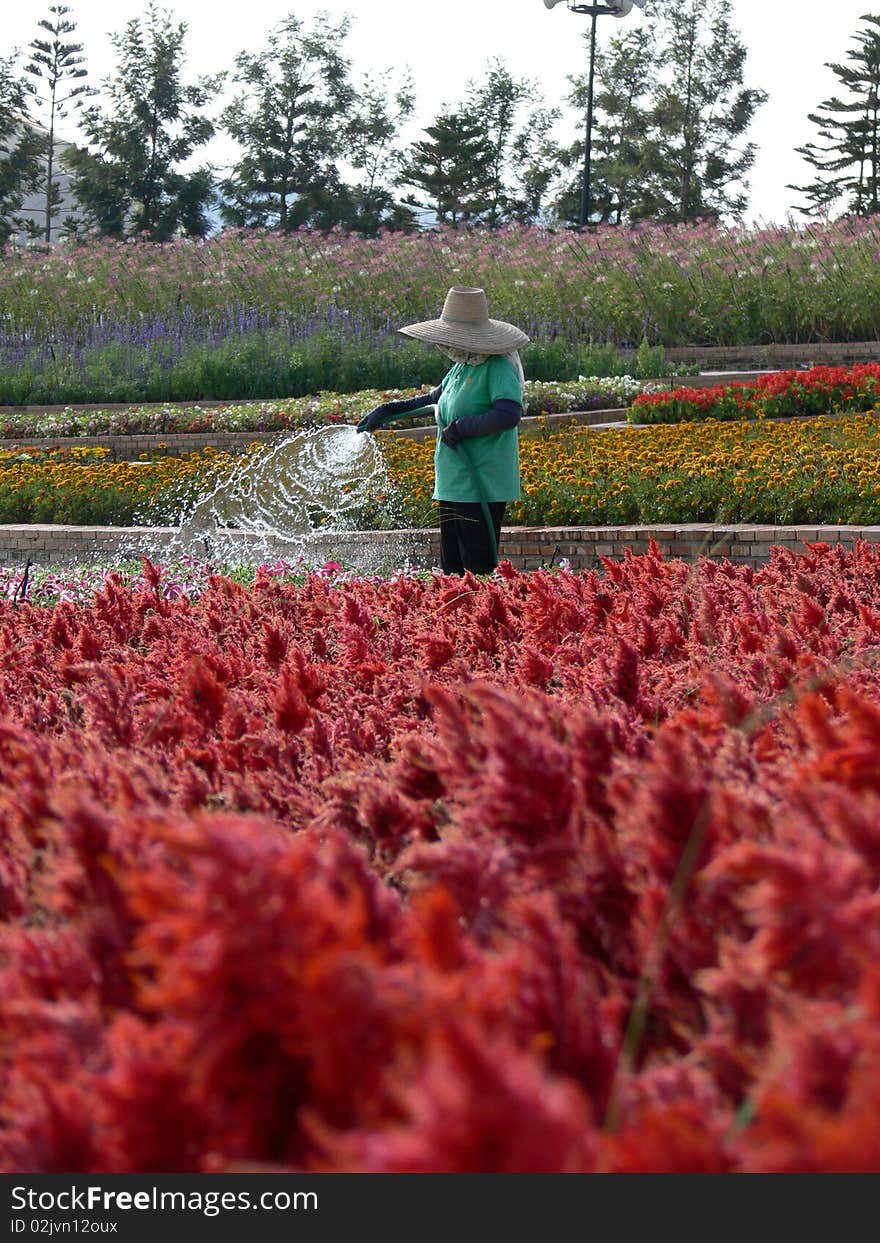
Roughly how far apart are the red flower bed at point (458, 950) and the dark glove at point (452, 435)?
5.42m

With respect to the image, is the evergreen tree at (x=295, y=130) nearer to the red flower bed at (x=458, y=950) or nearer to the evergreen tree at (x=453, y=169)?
the evergreen tree at (x=453, y=169)

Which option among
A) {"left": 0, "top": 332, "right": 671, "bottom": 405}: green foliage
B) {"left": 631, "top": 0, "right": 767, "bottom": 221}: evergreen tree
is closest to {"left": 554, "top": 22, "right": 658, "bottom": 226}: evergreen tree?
{"left": 631, "top": 0, "right": 767, "bottom": 221}: evergreen tree

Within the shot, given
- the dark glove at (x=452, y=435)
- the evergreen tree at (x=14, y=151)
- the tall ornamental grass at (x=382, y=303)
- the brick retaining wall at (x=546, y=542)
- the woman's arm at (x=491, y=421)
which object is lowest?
the brick retaining wall at (x=546, y=542)

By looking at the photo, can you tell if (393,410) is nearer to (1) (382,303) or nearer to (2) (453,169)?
(1) (382,303)

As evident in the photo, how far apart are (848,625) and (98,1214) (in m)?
2.81

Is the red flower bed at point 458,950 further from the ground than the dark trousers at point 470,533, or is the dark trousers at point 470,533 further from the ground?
the red flower bed at point 458,950

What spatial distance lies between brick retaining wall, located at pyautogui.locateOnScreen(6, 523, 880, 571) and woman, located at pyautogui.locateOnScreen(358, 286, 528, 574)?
622 mm

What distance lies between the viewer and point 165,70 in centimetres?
4650

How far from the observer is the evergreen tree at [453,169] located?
51469 millimetres

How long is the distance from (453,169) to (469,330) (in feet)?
152

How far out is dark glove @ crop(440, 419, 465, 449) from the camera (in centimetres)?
762

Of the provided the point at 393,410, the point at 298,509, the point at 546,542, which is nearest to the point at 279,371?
the point at 298,509

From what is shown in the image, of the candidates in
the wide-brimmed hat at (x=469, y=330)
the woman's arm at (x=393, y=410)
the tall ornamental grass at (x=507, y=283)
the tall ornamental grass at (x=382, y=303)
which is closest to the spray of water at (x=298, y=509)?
the woman's arm at (x=393, y=410)

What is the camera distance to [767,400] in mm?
14969
